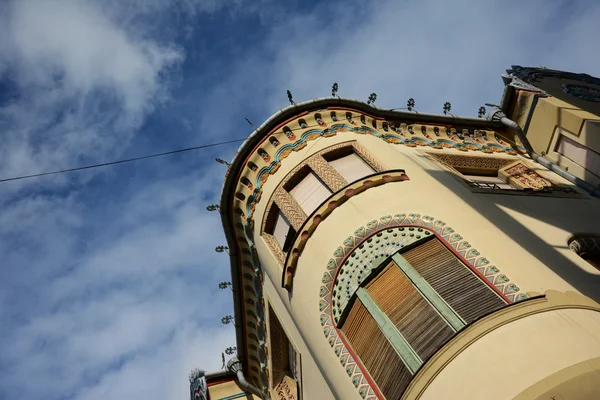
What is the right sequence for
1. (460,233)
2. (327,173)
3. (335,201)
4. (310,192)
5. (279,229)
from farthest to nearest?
(279,229) < (310,192) < (327,173) < (335,201) < (460,233)

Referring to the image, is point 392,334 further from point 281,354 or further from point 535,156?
point 535,156

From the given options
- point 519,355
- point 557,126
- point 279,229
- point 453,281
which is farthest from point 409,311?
point 557,126

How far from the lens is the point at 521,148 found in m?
13.0

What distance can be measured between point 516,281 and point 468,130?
802cm

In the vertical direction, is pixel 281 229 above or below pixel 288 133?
below

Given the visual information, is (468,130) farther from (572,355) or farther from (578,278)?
(572,355)

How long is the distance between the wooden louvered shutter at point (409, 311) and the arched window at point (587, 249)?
323 centimetres

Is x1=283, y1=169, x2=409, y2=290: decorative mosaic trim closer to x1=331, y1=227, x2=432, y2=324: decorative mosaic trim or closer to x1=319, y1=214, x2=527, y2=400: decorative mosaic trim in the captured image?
x1=319, y1=214, x2=527, y2=400: decorative mosaic trim

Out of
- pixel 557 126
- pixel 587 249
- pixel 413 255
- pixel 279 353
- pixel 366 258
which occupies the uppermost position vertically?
pixel 557 126

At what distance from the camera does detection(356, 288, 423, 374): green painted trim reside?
232 inches

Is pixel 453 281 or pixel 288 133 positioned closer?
pixel 453 281

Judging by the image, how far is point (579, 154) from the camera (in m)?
11.3

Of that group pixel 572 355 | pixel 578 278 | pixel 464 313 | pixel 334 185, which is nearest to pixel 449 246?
pixel 464 313

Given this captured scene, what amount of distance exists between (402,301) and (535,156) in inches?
317
